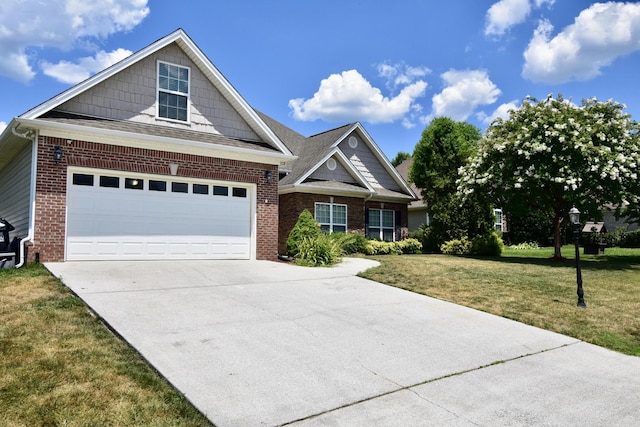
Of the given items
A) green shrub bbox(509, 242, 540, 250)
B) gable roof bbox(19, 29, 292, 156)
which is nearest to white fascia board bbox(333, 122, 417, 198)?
gable roof bbox(19, 29, 292, 156)

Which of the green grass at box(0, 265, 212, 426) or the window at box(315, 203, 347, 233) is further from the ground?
the window at box(315, 203, 347, 233)

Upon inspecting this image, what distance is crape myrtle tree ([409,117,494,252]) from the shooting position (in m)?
20.6

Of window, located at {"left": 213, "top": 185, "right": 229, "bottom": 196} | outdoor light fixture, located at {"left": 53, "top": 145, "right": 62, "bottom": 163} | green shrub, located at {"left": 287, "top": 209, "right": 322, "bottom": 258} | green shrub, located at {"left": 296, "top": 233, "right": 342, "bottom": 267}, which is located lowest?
green shrub, located at {"left": 296, "top": 233, "right": 342, "bottom": 267}

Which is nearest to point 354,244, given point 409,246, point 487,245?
point 409,246

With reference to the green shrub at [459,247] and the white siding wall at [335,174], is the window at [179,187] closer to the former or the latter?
the white siding wall at [335,174]

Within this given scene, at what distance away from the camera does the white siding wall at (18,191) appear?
1158cm

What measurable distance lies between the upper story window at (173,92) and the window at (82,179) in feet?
8.88

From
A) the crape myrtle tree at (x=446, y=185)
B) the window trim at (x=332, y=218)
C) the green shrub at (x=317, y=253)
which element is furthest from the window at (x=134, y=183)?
the crape myrtle tree at (x=446, y=185)

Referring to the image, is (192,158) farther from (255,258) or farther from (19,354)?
(19,354)

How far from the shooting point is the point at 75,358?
15.1ft

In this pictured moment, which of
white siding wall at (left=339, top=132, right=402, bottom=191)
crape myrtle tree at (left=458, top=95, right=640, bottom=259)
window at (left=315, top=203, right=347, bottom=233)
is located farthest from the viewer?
white siding wall at (left=339, top=132, right=402, bottom=191)

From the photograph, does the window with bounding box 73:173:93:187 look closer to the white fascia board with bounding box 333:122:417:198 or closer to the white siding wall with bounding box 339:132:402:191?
the white fascia board with bounding box 333:122:417:198

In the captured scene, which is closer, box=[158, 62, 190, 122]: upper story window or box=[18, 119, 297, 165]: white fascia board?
box=[18, 119, 297, 165]: white fascia board

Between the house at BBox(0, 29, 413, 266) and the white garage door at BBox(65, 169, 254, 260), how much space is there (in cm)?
3
